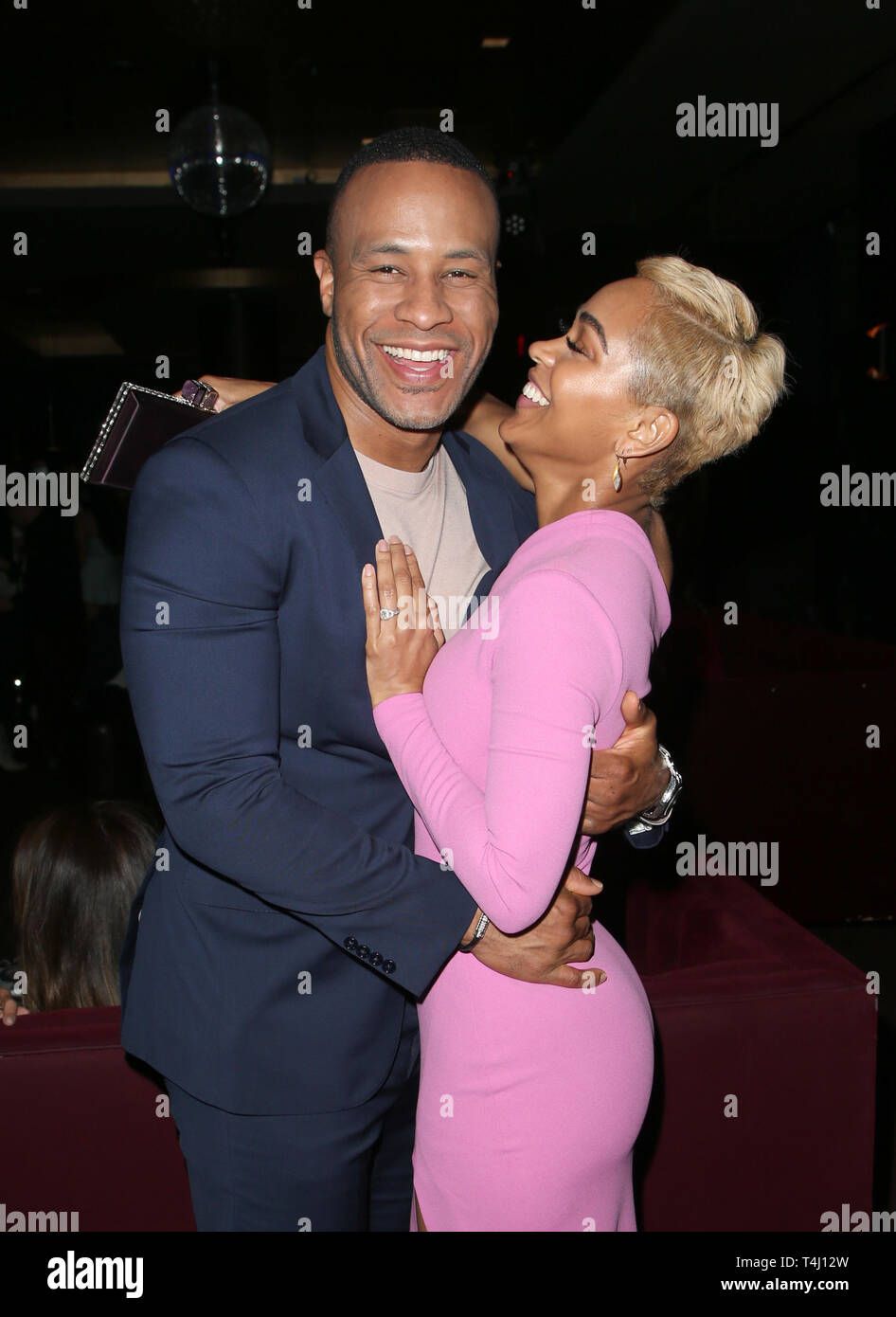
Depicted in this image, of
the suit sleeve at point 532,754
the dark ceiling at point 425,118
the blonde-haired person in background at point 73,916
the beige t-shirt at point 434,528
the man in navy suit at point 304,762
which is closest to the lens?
the suit sleeve at point 532,754

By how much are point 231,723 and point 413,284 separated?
611 mm

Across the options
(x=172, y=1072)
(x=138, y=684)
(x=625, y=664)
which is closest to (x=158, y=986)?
(x=172, y=1072)

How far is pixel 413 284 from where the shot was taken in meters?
1.40

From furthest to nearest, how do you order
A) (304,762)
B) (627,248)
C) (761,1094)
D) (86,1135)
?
(627,248) → (761,1094) → (86,1135) → (304,762)

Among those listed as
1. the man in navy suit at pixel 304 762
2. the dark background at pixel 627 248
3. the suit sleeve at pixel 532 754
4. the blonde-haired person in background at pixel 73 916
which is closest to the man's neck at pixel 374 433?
the man in navy suit at pixel 304 762

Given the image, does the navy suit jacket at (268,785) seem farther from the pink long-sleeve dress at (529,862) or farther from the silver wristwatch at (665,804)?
the silver wristwatch at (665,804)

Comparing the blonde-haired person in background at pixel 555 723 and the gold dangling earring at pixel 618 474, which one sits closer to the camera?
the blonde-haired person in background at pixel 555 723

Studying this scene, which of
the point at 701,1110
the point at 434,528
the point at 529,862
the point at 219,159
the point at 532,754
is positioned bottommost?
the point at 701,1110

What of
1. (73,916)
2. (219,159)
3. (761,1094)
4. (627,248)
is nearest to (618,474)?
(761,1094)

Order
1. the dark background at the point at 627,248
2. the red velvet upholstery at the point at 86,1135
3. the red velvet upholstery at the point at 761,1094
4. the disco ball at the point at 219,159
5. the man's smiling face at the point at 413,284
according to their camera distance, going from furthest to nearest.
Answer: the disco ball at the point at 219,159 < the dark background at the point at 627,248 < the red velvet upholstery at the point at 761,1094 < the red velvet upholstery at the point at 86,1135 < the man's smiling face at the point at 413,284

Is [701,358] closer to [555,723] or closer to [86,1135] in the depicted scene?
[555,723]

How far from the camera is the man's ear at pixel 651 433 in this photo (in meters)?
1.41
